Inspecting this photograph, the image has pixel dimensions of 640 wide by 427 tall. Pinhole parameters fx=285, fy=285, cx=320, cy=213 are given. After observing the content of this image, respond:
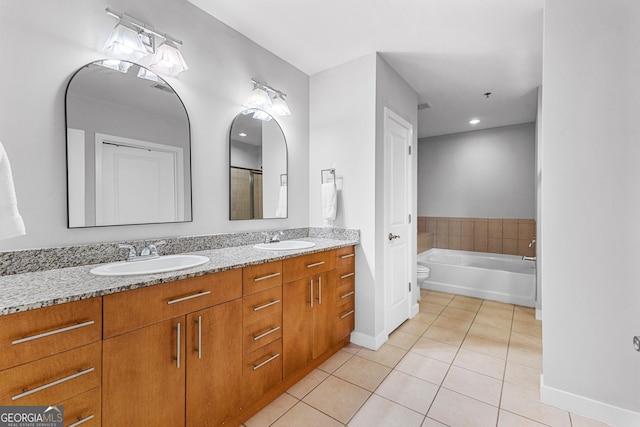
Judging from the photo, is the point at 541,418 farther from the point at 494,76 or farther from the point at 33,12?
the point at 33,12

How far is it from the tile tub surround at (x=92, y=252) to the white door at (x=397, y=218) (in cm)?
128

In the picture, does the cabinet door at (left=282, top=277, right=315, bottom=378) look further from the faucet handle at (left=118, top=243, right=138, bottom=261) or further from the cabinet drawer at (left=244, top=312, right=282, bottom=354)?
the faucet handle at (left=118, top=243, right=138, bottom=261)

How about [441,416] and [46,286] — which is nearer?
[46,286]

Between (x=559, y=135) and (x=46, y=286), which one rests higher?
(x=559, y=135)

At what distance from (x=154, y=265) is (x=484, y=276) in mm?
3680

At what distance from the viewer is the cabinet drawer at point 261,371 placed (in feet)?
5.01

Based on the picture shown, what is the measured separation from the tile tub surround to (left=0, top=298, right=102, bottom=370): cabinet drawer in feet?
1.75

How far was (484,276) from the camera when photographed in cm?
362

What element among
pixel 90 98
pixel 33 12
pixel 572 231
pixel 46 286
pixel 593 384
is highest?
pixel 33 12

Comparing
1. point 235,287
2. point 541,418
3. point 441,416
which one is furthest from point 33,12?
point 541,418

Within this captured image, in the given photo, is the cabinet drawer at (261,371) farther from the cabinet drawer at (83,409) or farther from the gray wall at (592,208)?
the gray wall at (592,208)

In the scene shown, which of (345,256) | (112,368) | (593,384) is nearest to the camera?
(112,368)

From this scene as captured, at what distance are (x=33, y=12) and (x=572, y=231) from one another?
9.56 feet

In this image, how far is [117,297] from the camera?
1.04 m
